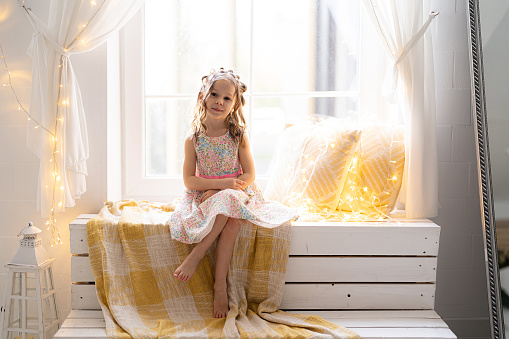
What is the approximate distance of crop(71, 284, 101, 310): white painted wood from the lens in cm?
194

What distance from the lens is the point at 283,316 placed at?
1.85m

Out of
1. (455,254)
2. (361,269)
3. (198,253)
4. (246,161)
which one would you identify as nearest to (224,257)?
(198,253)

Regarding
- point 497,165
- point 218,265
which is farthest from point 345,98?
point 218,265

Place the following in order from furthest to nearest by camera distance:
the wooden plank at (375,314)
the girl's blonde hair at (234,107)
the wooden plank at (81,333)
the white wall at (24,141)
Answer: the white wall at (24,141) → the girl's blonde hair at (234,107) → the wooden plank at (375,314) → the wooden plank at (81,333)

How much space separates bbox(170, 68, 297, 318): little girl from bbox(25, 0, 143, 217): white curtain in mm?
506

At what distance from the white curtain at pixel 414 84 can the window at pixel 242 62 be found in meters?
0.36

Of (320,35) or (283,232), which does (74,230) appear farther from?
(320,35)

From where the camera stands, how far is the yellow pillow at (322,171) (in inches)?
83.8

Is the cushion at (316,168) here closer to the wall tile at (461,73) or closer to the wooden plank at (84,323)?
the wall tile at (461,73)

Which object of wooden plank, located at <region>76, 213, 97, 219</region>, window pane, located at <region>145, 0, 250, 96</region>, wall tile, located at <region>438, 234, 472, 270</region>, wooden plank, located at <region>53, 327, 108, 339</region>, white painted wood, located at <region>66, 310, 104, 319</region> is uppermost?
window pane, located at <region>145, 0, 250, 96</region>

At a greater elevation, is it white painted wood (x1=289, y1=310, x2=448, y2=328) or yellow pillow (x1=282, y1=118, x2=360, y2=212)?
yellow pillow (x1=282, y1=118, x2=360, y2=212)

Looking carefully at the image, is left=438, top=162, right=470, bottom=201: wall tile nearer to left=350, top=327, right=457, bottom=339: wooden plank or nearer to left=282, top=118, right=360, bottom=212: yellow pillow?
left=282, top=118, right=360, bottom=212: yellow pillow

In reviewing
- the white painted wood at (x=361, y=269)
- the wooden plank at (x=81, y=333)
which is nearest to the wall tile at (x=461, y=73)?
the white painted wood at (x=361, y=269)

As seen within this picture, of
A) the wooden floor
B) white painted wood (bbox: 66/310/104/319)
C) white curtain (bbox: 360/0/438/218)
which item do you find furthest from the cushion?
white painted wood (bbox: 66/310/104/319)
